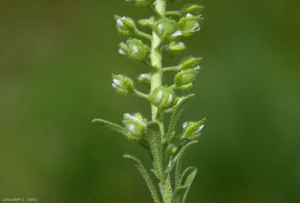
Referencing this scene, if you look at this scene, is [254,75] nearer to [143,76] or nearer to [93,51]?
[93,51]

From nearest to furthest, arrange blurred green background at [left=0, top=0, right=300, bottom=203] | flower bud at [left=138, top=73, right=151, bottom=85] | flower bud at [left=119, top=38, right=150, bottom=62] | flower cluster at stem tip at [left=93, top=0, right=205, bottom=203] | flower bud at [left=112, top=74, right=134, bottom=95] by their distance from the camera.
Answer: flower cluster at stem tip at [left=93, top=0, right=205, bottom=203], flower bud at [left=119, top=38, right=150, bottom=62], flower bud at [left=112, top=74, right=134, bottom=95], flower bud at [left=138, top=73, right=151, bottom=85], blurred green background at [left=0, top=0, right=300, bottom=203]

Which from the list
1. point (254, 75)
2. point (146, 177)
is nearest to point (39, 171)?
point (254, 75)

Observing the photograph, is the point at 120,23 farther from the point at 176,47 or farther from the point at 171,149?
the point at 171,149

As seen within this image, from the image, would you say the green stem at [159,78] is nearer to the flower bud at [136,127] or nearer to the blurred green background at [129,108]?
the flower bud at [136,127]

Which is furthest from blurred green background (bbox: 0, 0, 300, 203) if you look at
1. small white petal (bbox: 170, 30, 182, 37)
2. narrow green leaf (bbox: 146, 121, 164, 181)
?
small white petal (bbox: 170, 30, 182, 37)

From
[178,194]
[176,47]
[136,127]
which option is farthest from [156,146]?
[176,47]

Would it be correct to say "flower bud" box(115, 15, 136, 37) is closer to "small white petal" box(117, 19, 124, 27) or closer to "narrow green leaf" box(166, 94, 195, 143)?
"small white petal" box(117, 19, 124, 27)
